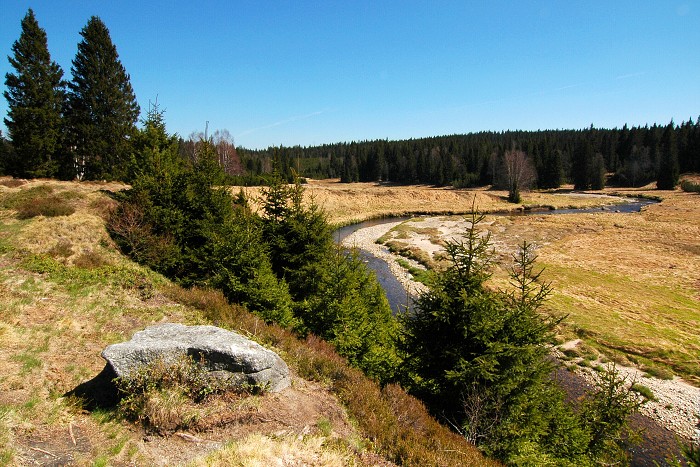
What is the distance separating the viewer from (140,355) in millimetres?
7762

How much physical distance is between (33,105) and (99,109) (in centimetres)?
433

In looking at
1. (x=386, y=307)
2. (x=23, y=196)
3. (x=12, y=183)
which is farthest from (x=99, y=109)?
(x=386, y=307)

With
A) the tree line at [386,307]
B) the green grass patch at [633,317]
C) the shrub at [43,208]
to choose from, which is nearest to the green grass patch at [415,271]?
the green grass patch at [633,317]

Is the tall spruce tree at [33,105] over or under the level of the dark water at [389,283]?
over

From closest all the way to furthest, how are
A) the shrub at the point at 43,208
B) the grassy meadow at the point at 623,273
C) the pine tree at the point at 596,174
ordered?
the grassy meadow at the point at 623,273 → the shrub at the point at 43,208 → the pine tree at the point at 596,174

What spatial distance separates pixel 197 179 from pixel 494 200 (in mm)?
76700

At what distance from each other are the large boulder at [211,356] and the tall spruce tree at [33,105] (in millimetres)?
29345

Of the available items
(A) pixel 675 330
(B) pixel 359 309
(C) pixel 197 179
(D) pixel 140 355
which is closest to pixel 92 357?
(D) pixel 140 355

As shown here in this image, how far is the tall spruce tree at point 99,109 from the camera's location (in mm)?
29297

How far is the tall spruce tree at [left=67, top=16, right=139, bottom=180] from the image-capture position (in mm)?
29297

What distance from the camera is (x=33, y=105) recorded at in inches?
1077

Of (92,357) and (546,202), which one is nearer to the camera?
(92,357)

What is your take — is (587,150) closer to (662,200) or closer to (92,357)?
(662,200)

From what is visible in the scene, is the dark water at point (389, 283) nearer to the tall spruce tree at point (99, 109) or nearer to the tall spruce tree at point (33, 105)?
the tall spruce tree at point (99, 109)
